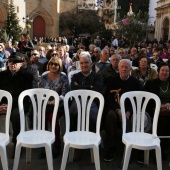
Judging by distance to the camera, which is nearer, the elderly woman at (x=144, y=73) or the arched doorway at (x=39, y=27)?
the elderly woman at (x=144, y=73)

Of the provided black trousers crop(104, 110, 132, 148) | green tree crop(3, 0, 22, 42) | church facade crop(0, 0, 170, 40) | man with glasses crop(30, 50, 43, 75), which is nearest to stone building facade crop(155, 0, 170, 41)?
green tree crop(3, 0, 22, 42)

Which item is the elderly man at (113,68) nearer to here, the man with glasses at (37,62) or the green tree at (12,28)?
the man with glasses at (37,62)

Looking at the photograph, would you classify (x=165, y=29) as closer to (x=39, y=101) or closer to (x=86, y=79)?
(x=86, y=79)

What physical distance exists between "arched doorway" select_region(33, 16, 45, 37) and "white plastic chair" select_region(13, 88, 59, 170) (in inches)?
1373

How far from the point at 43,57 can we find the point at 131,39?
34.3 feet

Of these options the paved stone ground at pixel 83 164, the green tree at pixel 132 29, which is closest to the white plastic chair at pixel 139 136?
the paved stone ground at pixel 83 164

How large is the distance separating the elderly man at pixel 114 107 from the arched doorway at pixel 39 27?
114 ft

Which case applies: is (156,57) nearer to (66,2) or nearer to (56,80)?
(56,80)

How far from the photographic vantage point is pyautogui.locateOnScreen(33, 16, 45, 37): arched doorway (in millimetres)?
36688

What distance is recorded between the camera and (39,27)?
3709 cm

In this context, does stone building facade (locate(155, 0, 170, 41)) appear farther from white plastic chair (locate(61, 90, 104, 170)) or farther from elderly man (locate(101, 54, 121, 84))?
white plastic chair (locate(61, 90, 104, 170))

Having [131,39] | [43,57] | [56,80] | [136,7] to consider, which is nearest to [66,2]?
[136,7]

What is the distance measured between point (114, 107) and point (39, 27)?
35.3 meters

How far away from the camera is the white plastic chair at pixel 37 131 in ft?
9.42
